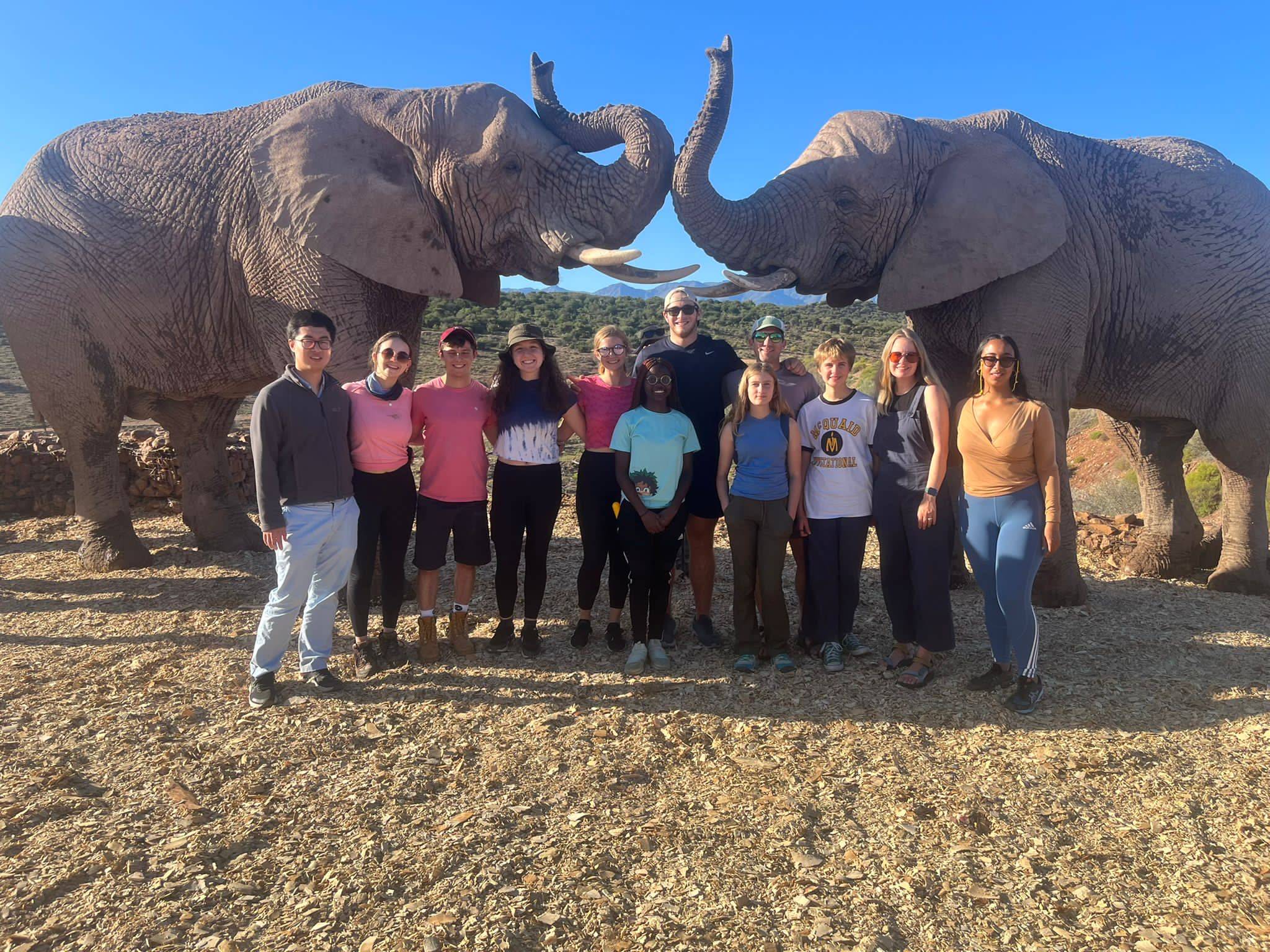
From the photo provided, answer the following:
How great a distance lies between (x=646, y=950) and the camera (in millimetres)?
2707

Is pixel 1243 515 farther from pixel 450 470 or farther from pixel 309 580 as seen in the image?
pixel 309 580

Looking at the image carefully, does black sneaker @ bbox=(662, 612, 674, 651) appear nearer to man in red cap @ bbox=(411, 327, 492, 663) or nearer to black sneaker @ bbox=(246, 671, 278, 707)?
man in red cap @ bbox=(411, 327, 492, 663)

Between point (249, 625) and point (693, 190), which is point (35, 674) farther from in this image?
point (693, 190)

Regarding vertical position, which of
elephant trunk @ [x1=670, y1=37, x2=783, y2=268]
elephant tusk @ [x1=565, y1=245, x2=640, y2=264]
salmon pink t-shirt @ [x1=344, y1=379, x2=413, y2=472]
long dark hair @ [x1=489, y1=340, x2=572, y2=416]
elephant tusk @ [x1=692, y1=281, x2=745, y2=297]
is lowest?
salmon pink t-shirt @ [x1=344, y1=379, x2=413, y2=472]

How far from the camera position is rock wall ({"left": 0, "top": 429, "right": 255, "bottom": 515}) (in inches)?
368

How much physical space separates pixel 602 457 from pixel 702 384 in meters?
0.81

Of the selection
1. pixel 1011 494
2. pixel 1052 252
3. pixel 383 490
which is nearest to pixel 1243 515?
pixel 1052 252

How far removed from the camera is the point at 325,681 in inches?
186

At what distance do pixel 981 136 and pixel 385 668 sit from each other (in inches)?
230

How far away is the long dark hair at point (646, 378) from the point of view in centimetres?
496

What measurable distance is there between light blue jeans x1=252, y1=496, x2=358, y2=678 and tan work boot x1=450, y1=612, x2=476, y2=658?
0.77m

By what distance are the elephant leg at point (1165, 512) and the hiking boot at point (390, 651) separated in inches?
255

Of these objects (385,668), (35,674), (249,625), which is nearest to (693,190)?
(385,668)

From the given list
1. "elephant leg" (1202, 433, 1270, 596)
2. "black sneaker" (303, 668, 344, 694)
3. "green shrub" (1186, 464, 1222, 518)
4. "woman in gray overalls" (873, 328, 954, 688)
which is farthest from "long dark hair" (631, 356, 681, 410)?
"green shrub" (1186, 464, 1222, 518)
